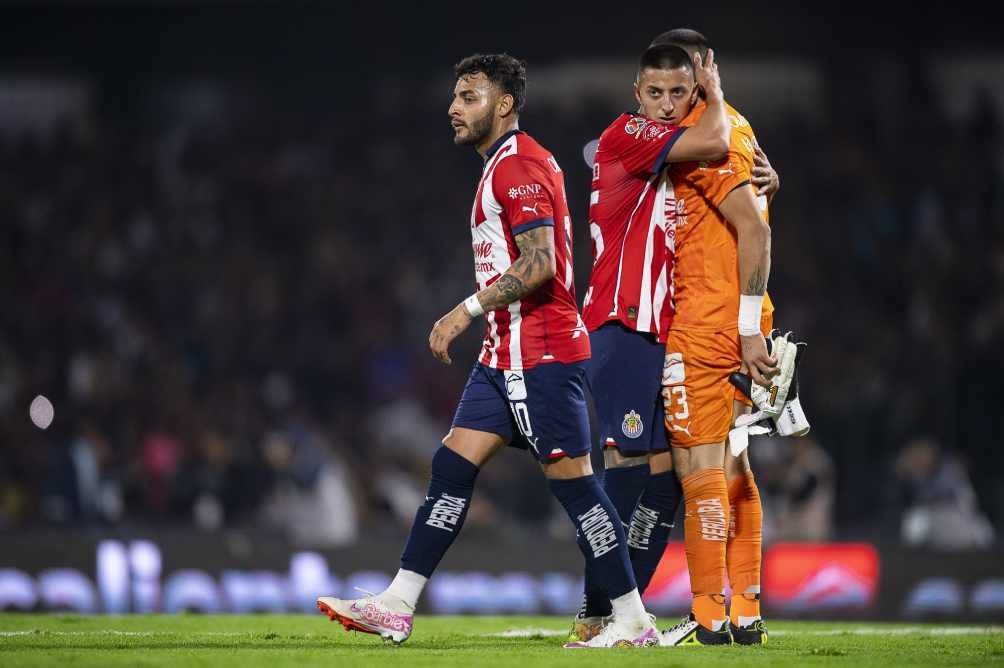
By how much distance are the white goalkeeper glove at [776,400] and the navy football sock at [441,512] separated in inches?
50.4

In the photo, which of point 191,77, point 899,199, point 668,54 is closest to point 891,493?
point 899,199

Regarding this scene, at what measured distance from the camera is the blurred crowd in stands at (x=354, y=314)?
45.7 feet

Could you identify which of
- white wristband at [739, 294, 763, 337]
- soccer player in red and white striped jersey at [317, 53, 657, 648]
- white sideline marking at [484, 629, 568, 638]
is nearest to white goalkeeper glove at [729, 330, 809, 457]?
white wristband at [739, 294, 763, 337]

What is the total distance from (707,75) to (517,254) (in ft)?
3.98

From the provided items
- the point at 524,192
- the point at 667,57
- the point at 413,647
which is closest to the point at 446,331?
the point at 524,192

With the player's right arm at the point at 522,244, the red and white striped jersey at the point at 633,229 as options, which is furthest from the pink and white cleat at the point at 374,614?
the red and white striped jersey at the point at 633,229

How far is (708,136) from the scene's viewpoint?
6.20 m

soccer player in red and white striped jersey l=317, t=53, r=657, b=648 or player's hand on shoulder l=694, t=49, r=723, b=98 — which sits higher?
player's hand on shoulder l=694, t=49, r=723, b=98

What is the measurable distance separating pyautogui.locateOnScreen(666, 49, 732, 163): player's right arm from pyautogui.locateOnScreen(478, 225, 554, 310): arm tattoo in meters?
0.74

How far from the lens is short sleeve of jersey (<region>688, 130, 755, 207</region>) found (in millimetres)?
6402

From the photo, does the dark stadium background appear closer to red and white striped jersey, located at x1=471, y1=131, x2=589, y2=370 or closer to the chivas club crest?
A: the chivas club crest

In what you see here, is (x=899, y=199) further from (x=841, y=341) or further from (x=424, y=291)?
(x=424, y=291)

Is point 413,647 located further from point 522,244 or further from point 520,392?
point 522,244

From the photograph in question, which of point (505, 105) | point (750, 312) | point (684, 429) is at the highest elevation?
point (505, 105)
